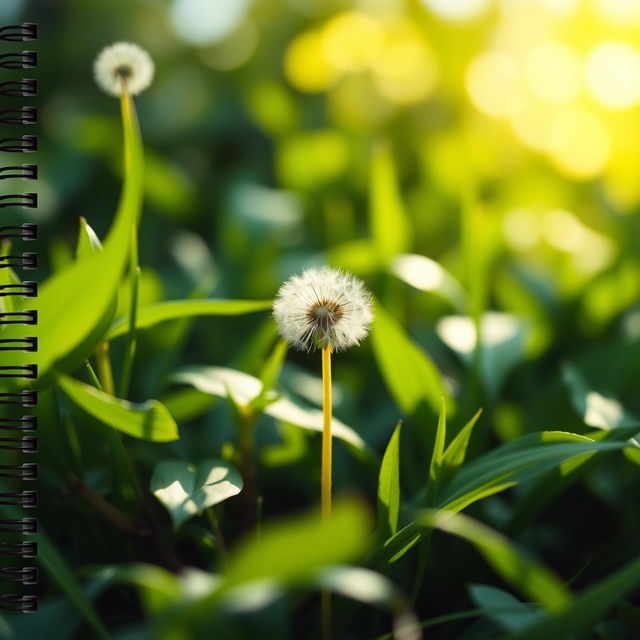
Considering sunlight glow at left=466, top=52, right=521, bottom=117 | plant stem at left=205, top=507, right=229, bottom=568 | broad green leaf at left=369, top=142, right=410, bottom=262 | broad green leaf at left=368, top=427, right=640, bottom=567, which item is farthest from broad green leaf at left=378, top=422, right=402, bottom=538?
sunlight glow at left=466, top=52, right=521, bottom=117

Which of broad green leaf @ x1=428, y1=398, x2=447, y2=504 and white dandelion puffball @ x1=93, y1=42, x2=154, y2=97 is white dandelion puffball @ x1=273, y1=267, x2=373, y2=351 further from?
white dandelion puffball @ x1=93, y1=42, x2=154, y2=97

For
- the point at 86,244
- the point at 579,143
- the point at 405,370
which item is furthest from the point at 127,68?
the point at 579,143

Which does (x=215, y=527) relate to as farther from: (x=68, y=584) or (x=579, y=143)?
(x=579, y=143)

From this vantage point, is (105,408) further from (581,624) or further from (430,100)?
(430,100)

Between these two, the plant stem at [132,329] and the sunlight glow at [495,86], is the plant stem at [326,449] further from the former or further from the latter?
the sunlight glow at [495,86]

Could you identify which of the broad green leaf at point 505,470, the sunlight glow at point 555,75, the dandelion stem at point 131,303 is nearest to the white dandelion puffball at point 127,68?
the dandelion stem at point 131,303

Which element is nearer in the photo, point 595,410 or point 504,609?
point 504,609
